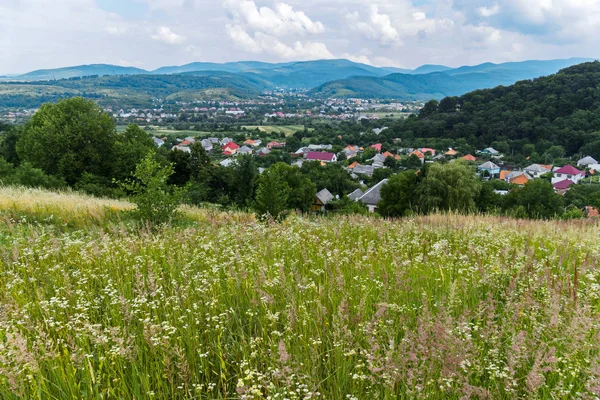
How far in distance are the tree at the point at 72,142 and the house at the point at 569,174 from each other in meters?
80.4

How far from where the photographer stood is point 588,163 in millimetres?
85000

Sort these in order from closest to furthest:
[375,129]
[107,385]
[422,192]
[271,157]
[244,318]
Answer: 1. [107,385]
2. [244,318]
3. [422,192]
4. [271,157]
5. [375,129]

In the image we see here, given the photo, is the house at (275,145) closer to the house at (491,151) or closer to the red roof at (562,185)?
the house at (491,151)

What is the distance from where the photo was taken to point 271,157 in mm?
95375

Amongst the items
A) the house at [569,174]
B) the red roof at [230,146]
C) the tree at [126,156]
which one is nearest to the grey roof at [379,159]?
the house at [569,174]

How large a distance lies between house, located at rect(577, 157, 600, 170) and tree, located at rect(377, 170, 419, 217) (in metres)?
66.9

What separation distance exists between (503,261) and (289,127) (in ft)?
541

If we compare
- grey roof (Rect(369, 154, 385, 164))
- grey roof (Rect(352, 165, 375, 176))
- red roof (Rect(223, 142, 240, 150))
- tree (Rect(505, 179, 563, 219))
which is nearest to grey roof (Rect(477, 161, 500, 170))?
grey roof (Rect(369, 154, 385, 164))

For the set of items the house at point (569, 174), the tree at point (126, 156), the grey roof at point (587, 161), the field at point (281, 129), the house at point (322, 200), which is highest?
the field at point (281, 129)

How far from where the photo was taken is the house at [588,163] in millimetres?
83781

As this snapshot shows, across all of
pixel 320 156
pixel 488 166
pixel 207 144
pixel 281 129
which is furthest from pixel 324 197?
pixel 281 129

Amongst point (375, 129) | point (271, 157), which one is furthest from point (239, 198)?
point (375, 129)

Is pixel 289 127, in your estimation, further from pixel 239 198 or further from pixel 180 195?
pixel 180 195

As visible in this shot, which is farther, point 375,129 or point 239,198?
point 375,129
